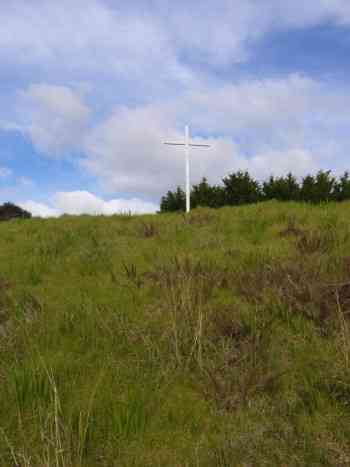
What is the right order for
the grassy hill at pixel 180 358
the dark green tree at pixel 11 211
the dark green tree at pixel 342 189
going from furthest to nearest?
the dark green tree at pixel 11 211 < the dark green tree at pixel 342 189 < the grassy hill at pixel 180 358

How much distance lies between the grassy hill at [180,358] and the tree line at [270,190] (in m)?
12.7

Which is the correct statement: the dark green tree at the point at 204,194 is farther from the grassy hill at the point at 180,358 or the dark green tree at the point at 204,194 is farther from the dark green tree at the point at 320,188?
the grassy hill at the point at 180,358

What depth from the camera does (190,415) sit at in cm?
254

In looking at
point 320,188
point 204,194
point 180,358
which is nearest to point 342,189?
point 320,188

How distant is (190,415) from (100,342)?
1.16 m

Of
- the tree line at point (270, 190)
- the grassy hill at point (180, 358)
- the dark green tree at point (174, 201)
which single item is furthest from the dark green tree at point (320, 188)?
the grassy hill at point (180, 358)

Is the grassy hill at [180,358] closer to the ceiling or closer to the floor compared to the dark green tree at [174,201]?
closer to the floor

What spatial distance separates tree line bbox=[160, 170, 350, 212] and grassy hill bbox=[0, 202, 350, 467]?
12721mm

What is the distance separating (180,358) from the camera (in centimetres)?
306

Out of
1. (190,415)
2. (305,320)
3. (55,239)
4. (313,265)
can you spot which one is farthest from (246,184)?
(190,415)

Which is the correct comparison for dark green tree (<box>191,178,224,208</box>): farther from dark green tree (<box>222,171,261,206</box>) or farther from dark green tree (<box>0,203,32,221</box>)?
dark green tree (<box>0,203,32,221</box>)

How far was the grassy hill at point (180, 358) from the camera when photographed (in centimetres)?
225

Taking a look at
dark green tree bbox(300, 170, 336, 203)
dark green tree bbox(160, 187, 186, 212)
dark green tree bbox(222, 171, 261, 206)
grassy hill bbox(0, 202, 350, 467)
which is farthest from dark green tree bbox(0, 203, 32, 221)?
grassy hill bbox(0, 202, 350, 467)

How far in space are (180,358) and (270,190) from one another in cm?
1636
